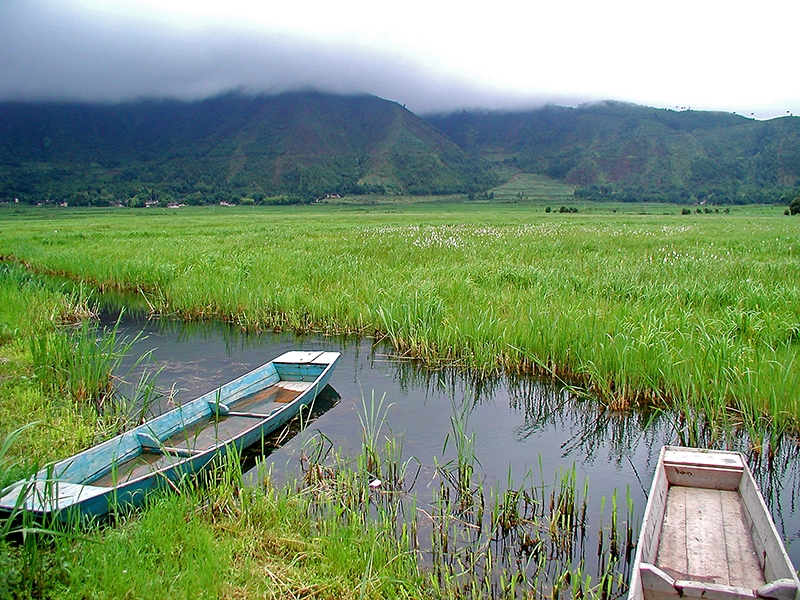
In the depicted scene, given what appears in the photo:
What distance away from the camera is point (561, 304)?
39.9ft

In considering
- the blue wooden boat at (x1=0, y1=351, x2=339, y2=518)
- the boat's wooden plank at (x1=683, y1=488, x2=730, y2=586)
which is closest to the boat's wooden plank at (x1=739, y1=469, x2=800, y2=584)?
the boat's wooden plank at (x1=683, y1=488, x2=730, y2=586)

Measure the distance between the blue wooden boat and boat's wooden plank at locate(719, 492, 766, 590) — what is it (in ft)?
15.9

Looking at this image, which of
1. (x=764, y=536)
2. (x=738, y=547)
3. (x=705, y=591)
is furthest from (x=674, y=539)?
(x=705, y=591)

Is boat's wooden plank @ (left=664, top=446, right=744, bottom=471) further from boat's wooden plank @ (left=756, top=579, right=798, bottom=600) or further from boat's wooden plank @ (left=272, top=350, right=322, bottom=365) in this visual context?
boat's wooden plank @ (left=272, top=350, right=322, bottom=365)

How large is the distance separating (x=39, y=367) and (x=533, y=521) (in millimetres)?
7532

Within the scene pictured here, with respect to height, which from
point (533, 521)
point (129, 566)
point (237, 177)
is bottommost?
point (533, 521)

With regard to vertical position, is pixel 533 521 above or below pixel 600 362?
below

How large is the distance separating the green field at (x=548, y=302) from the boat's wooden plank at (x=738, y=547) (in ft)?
5.84

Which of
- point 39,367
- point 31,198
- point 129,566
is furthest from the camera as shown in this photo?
point 31,198

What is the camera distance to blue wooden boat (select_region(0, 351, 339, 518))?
4973 mm

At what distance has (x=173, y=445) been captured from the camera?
7.34 m

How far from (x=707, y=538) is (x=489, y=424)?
3.84m

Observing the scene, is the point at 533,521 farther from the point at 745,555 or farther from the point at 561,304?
the point at 561,304

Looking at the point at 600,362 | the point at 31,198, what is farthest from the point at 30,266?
the point at 31,198
